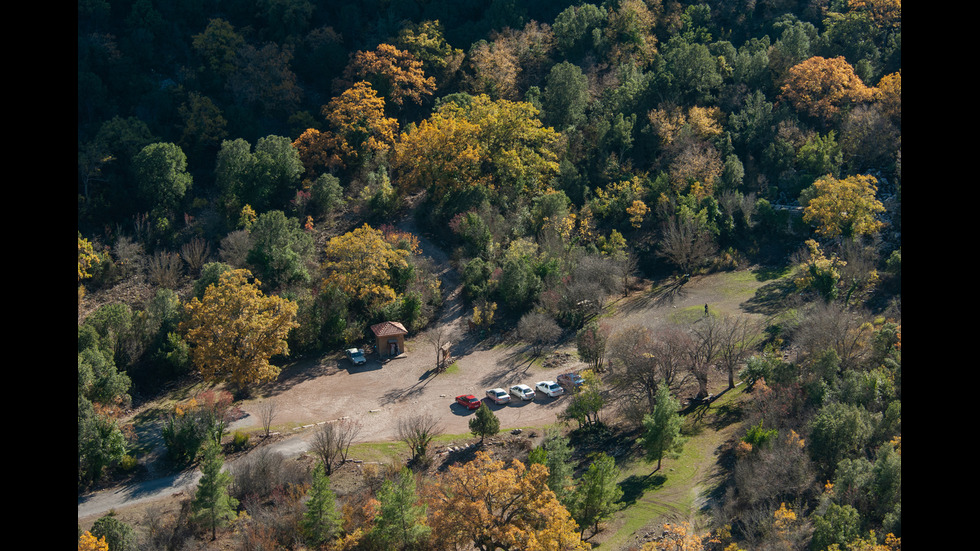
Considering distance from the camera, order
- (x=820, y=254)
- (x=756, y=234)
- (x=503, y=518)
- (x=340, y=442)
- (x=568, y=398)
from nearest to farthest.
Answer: (x=503, y=518)
(x=340, y=442)
(x=568, y=398)
(x=820, y=254)
(x=756, y=234)

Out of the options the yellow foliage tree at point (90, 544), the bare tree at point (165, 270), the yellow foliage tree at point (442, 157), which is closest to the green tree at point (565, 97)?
the yellow foliage tree at point (442, 157)

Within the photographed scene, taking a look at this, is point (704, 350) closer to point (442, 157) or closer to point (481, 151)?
point (481, 151)

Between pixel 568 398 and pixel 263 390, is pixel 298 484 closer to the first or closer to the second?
pixel 263 390

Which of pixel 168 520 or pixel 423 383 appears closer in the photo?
pixel 168 520

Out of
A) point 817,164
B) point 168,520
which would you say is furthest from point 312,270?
point 817,164

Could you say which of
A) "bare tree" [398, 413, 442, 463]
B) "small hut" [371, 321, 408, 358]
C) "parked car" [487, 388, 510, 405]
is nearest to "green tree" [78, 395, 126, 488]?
A: "bare tree" [398, 413, 442, 463]

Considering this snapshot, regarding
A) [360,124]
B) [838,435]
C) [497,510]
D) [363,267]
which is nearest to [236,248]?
[363,267]

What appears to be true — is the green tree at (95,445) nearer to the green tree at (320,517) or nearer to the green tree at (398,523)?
the green tree at (320,517)

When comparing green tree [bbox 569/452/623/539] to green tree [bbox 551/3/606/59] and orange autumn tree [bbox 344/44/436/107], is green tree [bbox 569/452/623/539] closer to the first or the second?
orange autumn tree [bbox 344/44/436/107]
